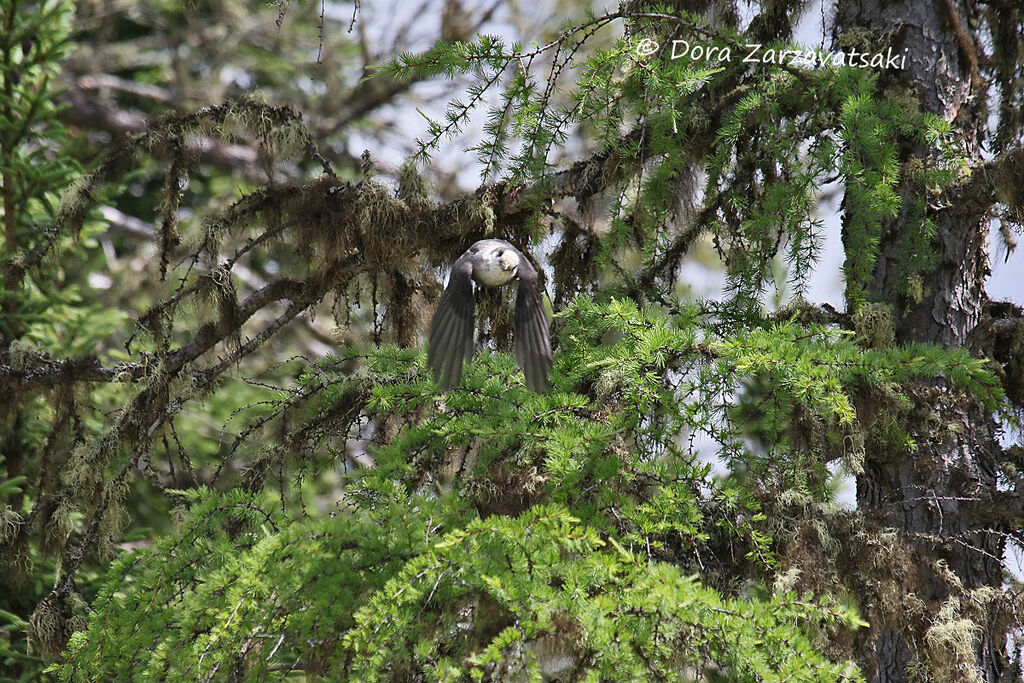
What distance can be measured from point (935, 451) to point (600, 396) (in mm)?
1086

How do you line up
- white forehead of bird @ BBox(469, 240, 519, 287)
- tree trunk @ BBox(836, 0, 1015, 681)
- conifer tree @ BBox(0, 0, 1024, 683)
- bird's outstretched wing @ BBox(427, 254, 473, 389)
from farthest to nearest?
white forehead of bird @ BBox(469, 240, 519, 287) < bird's outstretched wing @ BBox(427, 254, 473, 389) < tree trunk @ BBox(836, 0, 1015, 681) < conifer tree @ BBox(0, 0, 1024, 683)

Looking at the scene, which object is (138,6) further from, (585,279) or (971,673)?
(971,673)

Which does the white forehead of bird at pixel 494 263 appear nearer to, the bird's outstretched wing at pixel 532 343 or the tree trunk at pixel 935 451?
the bird's outstretched wing at pixel 532 343

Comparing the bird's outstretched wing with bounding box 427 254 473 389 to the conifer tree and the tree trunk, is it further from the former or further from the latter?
the tree trunk

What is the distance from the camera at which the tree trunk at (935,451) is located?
2.63 metres

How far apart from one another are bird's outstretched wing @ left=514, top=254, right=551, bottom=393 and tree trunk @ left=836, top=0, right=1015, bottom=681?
101 cm

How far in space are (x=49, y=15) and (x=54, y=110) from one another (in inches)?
16.4

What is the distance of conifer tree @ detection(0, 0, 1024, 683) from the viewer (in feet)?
7.45

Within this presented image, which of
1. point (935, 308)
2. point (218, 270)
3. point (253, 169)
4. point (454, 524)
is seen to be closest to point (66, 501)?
point (218, 270)

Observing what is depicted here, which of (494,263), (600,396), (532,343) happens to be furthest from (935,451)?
(494,263)

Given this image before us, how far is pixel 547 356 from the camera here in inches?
113

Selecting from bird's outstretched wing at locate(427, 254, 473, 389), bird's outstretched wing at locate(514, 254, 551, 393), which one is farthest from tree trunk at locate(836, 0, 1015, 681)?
bird's outstretched wing at locate(427, 254, 473, 389)

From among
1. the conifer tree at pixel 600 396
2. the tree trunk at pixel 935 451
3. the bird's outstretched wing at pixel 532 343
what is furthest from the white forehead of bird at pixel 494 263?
the tree trunk at pixel 935 451

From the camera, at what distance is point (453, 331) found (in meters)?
2.83
